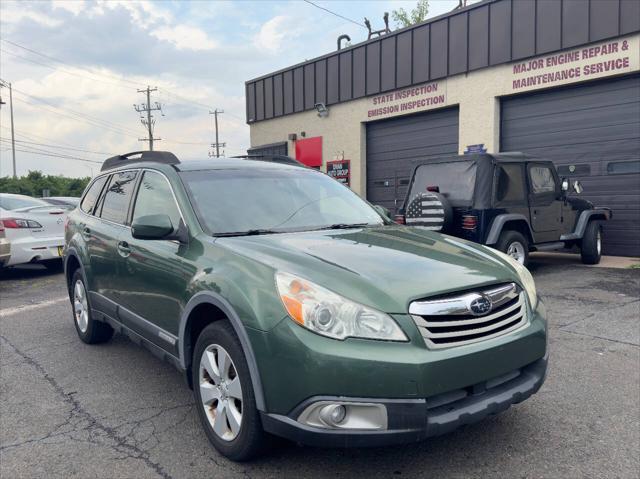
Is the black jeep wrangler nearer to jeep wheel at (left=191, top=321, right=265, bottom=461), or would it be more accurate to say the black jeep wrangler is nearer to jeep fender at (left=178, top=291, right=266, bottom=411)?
jeep fender at (left=178, top=291, right=266, bottom=411)

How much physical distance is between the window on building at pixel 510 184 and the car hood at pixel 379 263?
487cm

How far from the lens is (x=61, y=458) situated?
10.0 feet

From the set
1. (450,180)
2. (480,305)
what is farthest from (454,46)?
(480,305)

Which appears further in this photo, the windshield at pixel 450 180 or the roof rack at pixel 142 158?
the windshield at pixel 450 180

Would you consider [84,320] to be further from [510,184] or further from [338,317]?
[510,184]

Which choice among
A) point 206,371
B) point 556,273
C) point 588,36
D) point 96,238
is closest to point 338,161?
point 588,36

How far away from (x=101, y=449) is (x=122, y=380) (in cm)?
115

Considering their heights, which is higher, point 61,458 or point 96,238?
point 96,238

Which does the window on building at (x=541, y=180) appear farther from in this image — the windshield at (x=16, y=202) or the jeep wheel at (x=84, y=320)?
the windshield at (x=16, y=202)

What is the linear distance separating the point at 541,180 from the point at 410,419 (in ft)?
24.1

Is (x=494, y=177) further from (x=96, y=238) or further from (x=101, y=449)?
(x=101, y=449)

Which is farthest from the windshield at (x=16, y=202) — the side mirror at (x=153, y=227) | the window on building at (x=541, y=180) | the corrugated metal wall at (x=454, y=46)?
the corrugated metal wall at (x=454, y=46)

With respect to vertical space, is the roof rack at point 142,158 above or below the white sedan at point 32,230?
above

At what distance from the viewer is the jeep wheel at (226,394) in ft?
8.86
